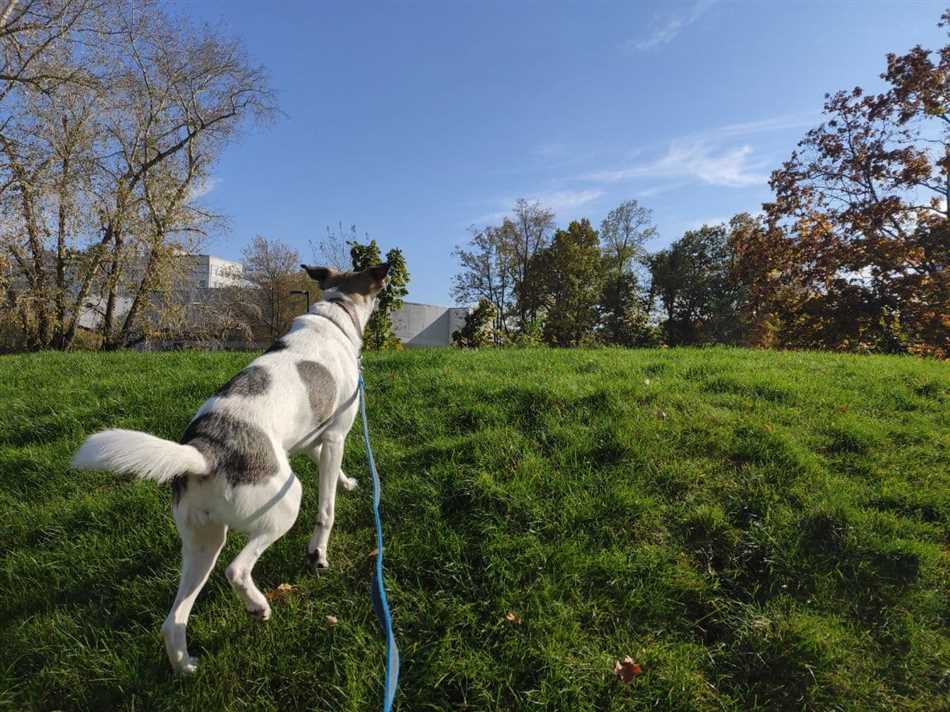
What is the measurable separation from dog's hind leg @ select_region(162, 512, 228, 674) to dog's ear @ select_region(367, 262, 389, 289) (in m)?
2.50

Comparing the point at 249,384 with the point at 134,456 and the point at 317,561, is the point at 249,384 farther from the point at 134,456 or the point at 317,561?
the point at 317,561

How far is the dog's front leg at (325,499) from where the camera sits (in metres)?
3.10

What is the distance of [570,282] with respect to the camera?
3678cm

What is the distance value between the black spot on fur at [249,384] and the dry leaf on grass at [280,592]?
1.16 metres

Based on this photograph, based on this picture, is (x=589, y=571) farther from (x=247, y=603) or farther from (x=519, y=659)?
(x=247, y=603)

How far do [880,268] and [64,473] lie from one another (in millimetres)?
19041

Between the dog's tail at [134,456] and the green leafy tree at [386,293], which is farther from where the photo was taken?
the green leafy tree at [386,293]

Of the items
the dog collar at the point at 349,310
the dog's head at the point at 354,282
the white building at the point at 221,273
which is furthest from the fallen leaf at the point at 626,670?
the white building at the point at 221,273

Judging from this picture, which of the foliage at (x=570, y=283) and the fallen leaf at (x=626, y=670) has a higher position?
the foliage at (x=570, y=283)

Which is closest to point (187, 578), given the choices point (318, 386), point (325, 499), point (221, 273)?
point (325, 499)

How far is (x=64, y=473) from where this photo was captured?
427cm

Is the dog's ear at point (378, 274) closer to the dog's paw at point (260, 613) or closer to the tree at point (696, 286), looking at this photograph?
the dog's paw at point (260, 613)

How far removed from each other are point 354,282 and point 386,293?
10546 mm

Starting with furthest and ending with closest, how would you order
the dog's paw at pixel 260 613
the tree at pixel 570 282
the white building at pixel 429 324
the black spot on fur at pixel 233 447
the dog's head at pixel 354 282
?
the white building at pixel 429 324, the tree at pixel 570 282, the dog's head at pixel 354 282, the dog's paw at pixel 260 613, the black spot on fur at pixel 233 447
